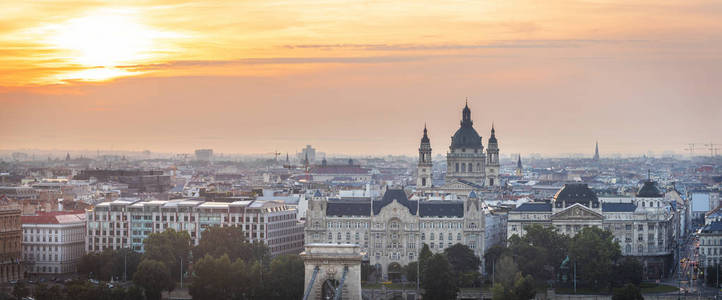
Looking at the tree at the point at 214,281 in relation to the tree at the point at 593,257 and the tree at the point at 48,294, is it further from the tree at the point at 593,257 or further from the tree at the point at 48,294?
the tree at the point at 593,257

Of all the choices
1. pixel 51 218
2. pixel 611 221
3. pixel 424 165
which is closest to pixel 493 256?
pixel 611 221

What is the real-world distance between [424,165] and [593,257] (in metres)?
73.9

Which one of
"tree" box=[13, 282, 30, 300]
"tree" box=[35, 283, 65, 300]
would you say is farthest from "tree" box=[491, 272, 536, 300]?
"tree" box=[13, 282, 30, 300]

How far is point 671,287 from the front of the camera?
124812mm

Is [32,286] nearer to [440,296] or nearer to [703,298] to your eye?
[440,296]

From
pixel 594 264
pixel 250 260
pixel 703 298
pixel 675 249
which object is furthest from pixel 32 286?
pixel 675 249

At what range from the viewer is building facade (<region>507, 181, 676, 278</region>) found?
140500 mm

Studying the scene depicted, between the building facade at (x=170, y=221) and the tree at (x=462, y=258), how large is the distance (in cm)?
2052

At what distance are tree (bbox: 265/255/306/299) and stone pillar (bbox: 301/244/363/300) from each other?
21807 millimetres

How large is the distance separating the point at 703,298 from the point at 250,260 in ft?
125

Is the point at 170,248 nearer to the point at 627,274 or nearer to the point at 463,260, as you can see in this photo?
the point at 463,260

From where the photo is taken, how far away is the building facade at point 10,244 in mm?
129500

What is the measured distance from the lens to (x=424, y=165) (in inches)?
7751

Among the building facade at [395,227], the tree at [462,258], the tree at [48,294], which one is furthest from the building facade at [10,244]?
the tree at [462,258]
